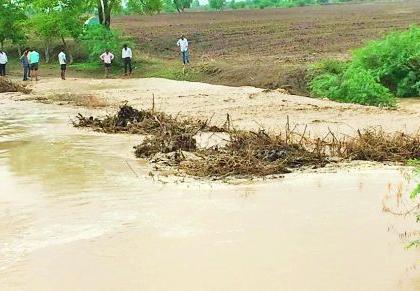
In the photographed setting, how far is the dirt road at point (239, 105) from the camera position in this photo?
14.8 meters

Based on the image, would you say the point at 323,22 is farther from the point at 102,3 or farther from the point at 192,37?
the point at 102,3

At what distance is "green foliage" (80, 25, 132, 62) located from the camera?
31.8 metres

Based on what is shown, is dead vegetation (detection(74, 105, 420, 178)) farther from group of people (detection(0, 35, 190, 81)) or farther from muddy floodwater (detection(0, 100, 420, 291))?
group of people (detection(0, 35, 190, 81))

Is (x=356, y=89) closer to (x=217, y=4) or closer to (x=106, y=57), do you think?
(x=106, y=57)

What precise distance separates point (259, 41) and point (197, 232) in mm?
30385

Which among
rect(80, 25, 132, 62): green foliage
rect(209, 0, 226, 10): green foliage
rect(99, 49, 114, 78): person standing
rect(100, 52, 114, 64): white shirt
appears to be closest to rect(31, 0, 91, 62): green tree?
rect(80, 25, 132, 62): green foliage

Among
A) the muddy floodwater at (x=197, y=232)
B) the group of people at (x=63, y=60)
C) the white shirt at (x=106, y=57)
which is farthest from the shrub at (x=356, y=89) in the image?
the white shirt at (x=106, y=57)

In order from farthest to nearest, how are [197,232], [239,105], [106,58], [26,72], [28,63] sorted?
[106,58] < [26,72] < [28,63] < [239,105] < [197,232]

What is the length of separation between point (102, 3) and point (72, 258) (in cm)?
2833

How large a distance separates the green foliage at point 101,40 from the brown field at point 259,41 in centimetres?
365

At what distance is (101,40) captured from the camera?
3206 cm

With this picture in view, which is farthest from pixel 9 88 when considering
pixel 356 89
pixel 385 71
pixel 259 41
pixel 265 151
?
pixel 265 151

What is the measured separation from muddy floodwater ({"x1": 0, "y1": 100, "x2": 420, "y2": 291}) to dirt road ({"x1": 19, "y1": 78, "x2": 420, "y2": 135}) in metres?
4.25

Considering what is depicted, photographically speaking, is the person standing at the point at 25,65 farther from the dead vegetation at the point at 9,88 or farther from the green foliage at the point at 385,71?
the green foliage at the point at 385,71
